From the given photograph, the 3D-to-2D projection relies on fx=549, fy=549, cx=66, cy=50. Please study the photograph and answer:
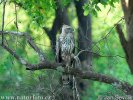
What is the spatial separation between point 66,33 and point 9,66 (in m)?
1.14

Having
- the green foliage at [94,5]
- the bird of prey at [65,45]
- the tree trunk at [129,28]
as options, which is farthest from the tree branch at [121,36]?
the green foliage at [94,5]

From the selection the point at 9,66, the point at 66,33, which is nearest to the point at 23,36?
the point at 9,66

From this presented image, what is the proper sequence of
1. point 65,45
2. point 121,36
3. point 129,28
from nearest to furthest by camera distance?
point 121,36
point 129,28
point 65,45

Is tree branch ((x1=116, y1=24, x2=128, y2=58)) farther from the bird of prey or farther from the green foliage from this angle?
the green foliage

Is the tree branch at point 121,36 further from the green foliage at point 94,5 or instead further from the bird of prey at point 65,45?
the green foliage at point 94,5

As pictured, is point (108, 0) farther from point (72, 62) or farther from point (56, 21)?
point (56, 21)

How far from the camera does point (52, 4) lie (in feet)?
29.9

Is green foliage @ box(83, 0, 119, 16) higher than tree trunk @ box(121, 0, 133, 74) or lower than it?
higher

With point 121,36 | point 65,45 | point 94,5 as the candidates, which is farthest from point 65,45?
point 121,36

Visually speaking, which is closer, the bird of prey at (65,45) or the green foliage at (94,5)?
the bird of prey at (65,45)

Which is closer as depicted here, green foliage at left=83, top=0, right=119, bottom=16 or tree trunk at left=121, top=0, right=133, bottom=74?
tree trunk at left=121, top=0, right=133, bottom=74

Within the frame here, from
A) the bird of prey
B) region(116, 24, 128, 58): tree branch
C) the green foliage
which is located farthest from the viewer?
the green foliage

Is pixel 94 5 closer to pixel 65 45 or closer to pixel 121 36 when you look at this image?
pixel 65 45

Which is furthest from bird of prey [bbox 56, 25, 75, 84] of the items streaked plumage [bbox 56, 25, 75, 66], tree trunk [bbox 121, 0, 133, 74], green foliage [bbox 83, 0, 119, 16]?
tree trunk [bbox 121, 0, 133, 74]
